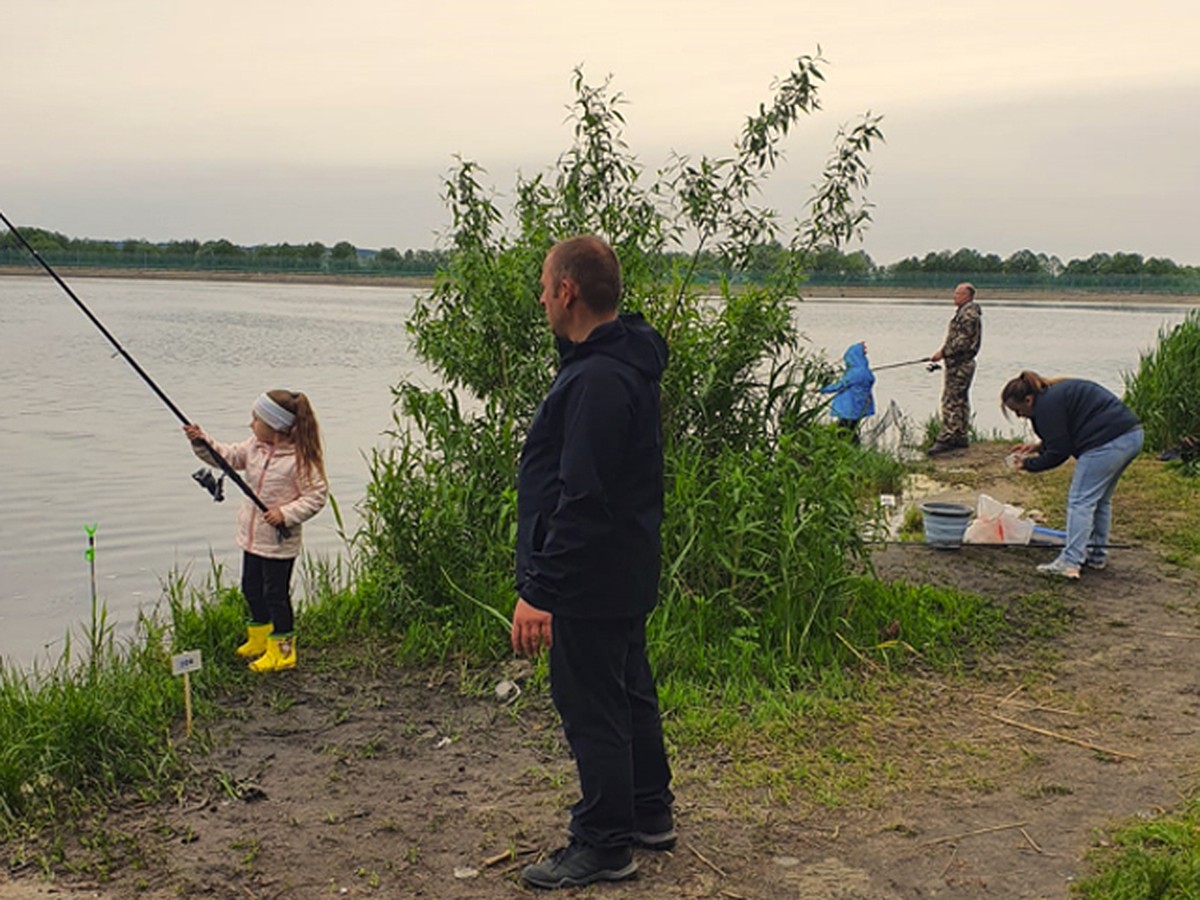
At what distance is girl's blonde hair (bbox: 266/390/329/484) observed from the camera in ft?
18.3

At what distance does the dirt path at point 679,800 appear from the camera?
3664mm

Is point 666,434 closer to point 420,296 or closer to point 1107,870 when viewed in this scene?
point 420,296

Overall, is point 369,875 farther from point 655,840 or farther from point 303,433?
point 303,433

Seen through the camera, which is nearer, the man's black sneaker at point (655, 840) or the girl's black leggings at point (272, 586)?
the man's black sneaker at point (655, 840)

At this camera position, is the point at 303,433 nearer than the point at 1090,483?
Yes

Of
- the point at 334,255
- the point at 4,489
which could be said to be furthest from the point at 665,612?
the point at 334,255

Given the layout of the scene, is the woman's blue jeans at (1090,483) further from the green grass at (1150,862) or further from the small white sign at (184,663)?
the small white sign at (184,663)

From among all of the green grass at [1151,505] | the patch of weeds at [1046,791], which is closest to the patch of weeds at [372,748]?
the patch of weeds at [1046,791]

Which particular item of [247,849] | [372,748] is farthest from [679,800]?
[247,849]

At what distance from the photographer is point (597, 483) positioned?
3.27 m

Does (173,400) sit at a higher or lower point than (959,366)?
lower

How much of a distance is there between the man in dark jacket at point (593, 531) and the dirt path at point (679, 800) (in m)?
0.25

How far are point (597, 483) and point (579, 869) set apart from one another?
1.15 metres

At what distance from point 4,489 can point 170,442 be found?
9.62 ft
